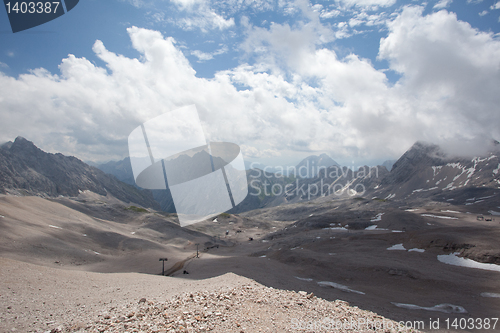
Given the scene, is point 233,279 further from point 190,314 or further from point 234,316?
point 190,314

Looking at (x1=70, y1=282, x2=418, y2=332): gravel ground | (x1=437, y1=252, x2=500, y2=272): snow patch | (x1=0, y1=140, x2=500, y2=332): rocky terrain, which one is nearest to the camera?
(x1=70, y1=282, x2=418, y2=332): gravel ground

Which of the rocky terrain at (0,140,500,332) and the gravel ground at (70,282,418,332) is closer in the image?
the gravel ground at (70,282,418,332)

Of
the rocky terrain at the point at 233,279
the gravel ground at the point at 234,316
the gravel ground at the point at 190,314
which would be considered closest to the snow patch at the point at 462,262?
the rocky terrain at the point at 233,279

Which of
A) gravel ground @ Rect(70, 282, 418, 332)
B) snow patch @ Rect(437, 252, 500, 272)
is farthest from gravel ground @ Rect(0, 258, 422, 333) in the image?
snow patch @ Rect(437, 252, 500, 272)

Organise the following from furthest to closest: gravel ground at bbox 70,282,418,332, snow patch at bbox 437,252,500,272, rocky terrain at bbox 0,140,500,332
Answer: snow patch at bbox 437,252,500,272 → rocky terrain at bbox 0,140,500,332 → gravel ground at bbox 70,282,418,332

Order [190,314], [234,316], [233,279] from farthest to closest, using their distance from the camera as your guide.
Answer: [233,279], [234,316], [190,314]

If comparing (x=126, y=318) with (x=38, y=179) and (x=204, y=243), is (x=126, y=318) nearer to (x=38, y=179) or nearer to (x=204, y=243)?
(x=204, y=243)

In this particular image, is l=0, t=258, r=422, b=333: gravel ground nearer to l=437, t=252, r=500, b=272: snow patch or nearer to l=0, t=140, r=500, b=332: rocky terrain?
l=0, t=140, r=500, b=332: rocky terrain

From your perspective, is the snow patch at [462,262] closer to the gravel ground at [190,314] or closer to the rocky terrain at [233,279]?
the rocky terrain at [233,279]

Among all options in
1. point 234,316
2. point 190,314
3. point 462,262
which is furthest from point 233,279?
point 462,262

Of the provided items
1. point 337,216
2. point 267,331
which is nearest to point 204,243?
point 337,216

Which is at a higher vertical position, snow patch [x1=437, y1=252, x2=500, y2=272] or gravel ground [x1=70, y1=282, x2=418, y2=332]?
gravel ground [x1=70, y1=282, x2=418, y2=332]
